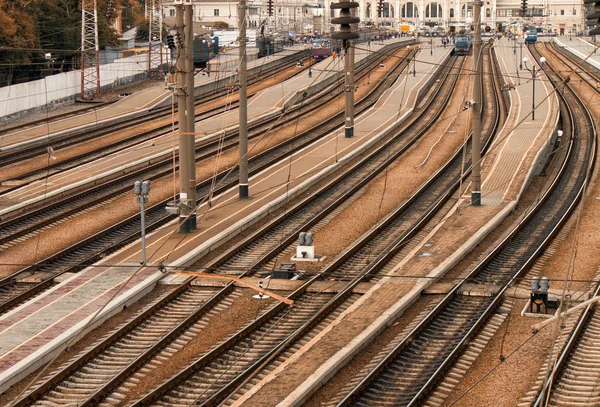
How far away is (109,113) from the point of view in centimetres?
5612

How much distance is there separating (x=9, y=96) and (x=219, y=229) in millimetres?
27025

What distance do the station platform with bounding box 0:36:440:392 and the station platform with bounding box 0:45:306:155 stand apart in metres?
6.38

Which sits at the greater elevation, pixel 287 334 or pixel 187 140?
pixel 187 140

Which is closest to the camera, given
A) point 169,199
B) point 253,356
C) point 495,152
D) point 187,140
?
point 253,356

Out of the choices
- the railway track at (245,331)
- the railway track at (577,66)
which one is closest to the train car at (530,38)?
the railway track at (577,66)

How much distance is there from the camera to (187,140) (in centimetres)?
2812

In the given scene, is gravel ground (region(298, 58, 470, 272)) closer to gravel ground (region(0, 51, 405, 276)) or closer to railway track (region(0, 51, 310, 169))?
gravel ground (region(0, 51, 405, 276))

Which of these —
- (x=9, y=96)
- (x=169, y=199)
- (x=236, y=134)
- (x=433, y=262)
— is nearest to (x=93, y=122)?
(x=9, y=96)

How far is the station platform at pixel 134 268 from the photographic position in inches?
758

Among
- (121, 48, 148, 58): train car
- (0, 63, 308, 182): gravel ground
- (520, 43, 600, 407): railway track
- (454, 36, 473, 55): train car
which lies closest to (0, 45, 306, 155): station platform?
(0, 63, 308, 182): gravel ground

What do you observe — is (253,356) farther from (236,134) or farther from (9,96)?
(9,96)

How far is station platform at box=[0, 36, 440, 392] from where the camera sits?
1927 centimetres

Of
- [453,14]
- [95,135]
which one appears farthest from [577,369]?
[453,14]

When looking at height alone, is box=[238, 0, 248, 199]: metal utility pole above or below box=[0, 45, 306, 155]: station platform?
above
